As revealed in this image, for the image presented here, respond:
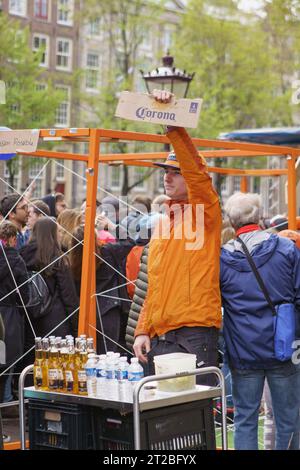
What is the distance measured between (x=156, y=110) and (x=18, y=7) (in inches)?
1671

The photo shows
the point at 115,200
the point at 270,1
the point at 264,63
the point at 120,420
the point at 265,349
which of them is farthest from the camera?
the point at 264,63

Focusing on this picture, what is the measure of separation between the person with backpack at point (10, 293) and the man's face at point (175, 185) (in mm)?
2672

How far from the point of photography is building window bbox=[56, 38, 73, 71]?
48.8m

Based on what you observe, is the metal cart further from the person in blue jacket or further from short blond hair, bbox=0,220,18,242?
short blond hair, bbox=0,220,18,242

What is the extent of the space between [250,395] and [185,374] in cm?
128

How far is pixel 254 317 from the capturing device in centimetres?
601

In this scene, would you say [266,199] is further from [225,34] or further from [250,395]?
[225,34]

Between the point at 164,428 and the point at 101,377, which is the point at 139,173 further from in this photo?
the point at 164,428

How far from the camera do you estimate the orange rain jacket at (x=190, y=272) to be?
5.57 metres

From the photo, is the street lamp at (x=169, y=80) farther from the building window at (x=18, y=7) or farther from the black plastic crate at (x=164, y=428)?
the building window at (x=18, y=7)

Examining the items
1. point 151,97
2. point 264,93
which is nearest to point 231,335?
point 151,97

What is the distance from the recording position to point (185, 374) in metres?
4.93

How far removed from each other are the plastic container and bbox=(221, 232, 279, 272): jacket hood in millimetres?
1074

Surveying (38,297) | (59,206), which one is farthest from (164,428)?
(59,206)
